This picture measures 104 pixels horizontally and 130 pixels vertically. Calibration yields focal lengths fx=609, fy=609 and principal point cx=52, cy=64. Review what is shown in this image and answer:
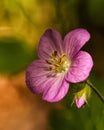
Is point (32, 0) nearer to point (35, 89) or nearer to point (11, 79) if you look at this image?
point (11, 79)

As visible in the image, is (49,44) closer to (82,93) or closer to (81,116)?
(82,93)

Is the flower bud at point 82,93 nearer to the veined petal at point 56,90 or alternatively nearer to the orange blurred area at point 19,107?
the veined petal at point 56,90

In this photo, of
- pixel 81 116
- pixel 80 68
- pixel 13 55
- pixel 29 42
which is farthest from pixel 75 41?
pixel 29 42

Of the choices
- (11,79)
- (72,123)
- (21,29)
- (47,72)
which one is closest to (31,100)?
(11,79)

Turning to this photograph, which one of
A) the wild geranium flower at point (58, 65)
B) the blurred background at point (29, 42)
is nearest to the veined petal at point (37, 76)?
the wild geranium flower at point (58, 65)

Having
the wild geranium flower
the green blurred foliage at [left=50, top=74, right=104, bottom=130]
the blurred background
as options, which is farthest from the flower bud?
the blurred background

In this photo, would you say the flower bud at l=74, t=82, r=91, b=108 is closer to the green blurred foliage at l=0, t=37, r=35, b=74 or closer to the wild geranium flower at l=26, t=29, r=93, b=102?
the wild geranium flower at l=26, t=29, r=93, b=102
